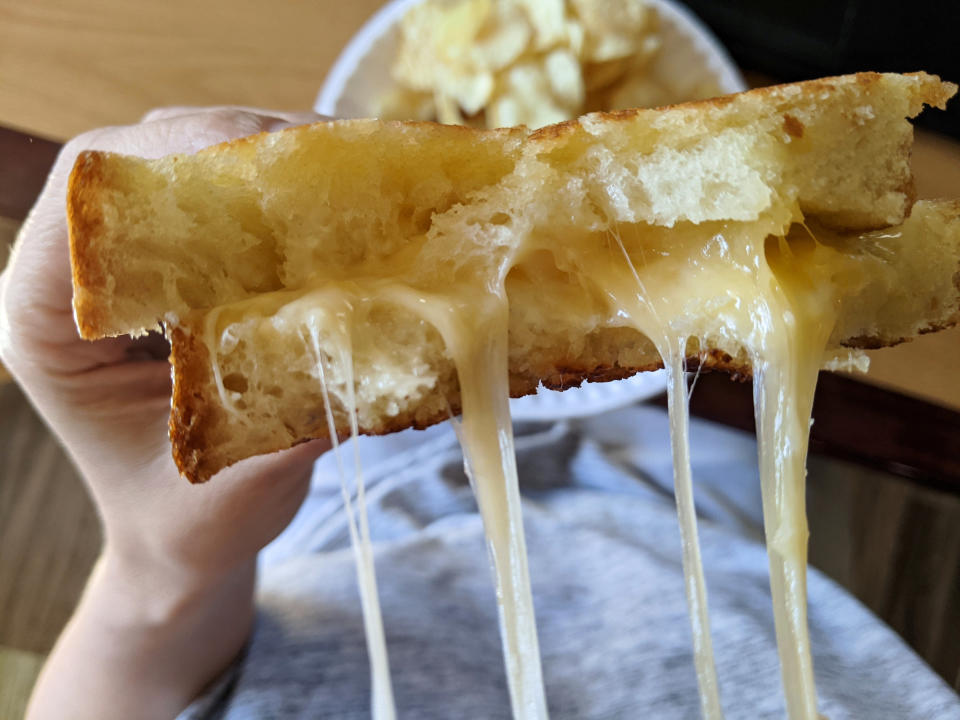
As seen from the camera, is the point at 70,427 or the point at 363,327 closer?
the point at 363,327

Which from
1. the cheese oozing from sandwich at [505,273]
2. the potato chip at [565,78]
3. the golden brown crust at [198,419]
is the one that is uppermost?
the potato chip at [565,78]

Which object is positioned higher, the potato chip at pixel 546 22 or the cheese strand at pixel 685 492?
the potato chip at pixel 546 22

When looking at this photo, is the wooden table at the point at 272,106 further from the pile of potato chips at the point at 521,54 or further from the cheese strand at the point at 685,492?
the cheese strand at the point at 685,492

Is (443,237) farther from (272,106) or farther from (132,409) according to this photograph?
(272,106)

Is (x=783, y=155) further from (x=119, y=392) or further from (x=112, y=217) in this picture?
(x=119, y=392)

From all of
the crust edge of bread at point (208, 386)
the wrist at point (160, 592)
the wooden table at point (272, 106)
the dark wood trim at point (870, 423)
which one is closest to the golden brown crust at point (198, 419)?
the crust edge of bread at point (208, 386)

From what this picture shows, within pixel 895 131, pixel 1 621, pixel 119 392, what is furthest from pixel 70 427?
pixel 1 621
